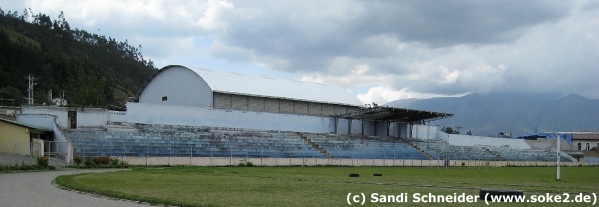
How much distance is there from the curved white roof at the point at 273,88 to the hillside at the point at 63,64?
1086 inches

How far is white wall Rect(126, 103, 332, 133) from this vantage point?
206 feet

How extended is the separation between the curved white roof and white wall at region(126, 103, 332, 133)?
3637 millimetres

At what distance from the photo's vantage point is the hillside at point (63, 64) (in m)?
99.6

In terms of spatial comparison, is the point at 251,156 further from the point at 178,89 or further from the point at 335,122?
the point at 335,122

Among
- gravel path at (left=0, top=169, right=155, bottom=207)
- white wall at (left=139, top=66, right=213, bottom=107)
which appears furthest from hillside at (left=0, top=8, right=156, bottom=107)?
gravel path at (left=0, top=169, right=155, bottom=207)

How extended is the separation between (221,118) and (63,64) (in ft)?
253

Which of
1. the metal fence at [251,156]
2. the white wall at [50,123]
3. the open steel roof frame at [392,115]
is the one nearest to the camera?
the metal fence at [251,156]

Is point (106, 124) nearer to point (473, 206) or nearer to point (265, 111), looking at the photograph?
point (265, 111)

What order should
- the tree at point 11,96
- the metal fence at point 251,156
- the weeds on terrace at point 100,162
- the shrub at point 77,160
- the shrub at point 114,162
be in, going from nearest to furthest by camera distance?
1. the shrub at point 77,160
2. the weeds on terrace at point 100,162
3. the shrub at point 114,162
4. the metal fence at point 251,156
5. the tree at point 11,96

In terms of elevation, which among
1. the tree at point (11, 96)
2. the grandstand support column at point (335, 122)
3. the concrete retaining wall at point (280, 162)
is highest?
the tree at point (11, 96)

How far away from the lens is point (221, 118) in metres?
68.7

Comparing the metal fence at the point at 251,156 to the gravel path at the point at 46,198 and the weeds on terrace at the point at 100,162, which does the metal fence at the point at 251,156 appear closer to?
the weeds on terrace at the point at 100,162

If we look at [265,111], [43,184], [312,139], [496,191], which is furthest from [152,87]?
[496,191]

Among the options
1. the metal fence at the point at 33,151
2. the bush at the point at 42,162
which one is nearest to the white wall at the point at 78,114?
the metal fence at the point at 33,151
